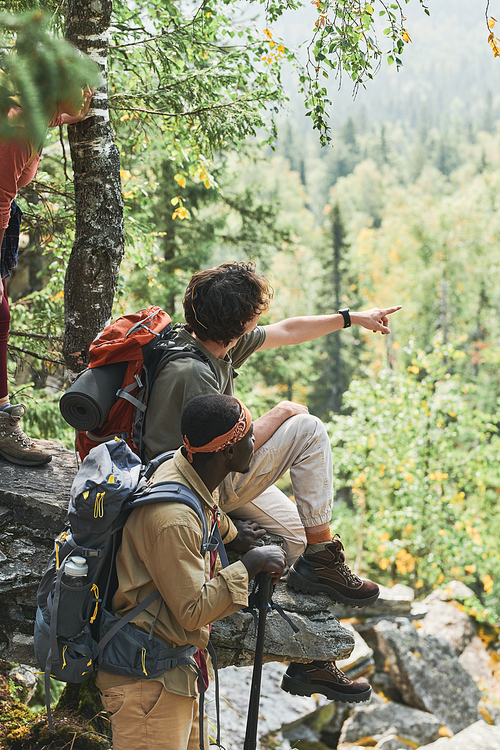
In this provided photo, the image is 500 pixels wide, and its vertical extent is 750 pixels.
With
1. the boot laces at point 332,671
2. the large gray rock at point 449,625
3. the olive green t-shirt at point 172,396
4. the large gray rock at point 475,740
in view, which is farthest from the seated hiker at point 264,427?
the large gray rock at point 449,625

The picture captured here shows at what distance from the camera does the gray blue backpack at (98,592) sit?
2.07m

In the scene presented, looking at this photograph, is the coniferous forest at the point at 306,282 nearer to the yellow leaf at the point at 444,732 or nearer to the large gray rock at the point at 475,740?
the yellow leaf at the point at 444,732

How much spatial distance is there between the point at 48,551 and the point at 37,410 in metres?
2.38

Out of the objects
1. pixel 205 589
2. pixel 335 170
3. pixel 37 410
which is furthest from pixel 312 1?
pixel 335 170

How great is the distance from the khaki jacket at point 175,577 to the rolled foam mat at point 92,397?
0.64 m

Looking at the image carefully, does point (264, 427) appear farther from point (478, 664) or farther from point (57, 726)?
point (478, 664)

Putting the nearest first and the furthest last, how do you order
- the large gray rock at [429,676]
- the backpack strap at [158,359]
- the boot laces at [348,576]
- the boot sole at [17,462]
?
the backpack strap at [158,359]
the boot laces at [348,576]
the boot sole at [17,462]
the large gray rock at [429,676]

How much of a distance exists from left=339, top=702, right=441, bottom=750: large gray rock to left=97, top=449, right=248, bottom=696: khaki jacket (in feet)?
20.9

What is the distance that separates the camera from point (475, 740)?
6.49 meters

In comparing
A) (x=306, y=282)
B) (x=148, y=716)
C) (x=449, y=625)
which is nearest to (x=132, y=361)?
(x=148, y=716)

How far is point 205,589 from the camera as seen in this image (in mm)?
2152

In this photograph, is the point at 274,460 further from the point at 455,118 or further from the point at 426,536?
the point at 455,118

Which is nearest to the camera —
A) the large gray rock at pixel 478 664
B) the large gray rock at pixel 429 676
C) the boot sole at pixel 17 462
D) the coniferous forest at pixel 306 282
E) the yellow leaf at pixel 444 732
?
the boot sole at pixel 17 462

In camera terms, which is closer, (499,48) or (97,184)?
(499,48)
